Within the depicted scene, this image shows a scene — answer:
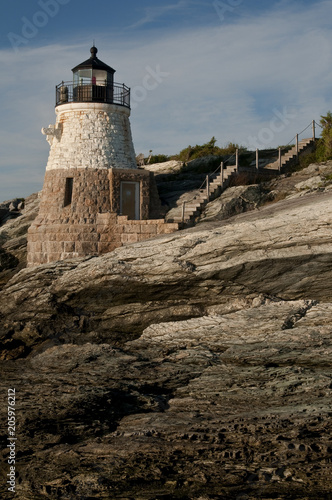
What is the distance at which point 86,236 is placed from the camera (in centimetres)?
2055

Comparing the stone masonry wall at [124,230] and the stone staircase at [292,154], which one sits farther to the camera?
the stone staircase at [292,154]

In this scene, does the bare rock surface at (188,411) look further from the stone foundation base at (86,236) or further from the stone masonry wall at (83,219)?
the stone masonry wall at (83,219)

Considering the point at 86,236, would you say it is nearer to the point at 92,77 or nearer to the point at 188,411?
the point at 92,77

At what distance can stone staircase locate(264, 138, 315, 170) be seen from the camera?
1042 inches

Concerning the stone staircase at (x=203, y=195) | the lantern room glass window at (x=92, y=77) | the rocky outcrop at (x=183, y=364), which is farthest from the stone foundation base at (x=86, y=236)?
the lantern room glass window at (x=92, y=77)

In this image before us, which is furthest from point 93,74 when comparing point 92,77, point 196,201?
point 196,201

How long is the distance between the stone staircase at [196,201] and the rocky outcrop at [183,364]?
5.23 m

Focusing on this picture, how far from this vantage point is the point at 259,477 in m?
7.62

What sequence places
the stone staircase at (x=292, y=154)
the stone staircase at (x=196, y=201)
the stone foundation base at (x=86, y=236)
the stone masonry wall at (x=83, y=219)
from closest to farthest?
the stone foundation base at (x=86, y=236), the stone masonry wall at (x=83, y=219), the stone staircase at (x=196, y=201), the stone staircase at (x=292, y=154)

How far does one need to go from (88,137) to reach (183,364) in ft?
37.0

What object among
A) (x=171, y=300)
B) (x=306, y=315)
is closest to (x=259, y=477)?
(x=306, y=315)

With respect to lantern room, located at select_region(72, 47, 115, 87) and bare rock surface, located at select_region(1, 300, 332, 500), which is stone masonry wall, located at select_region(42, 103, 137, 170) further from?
bare rock surface, located at select_region(1, 300, 332, 500)

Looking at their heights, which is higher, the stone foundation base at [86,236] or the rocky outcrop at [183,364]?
the stone foundation base at [86,236]

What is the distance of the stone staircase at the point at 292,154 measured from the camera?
2647 centimetres
